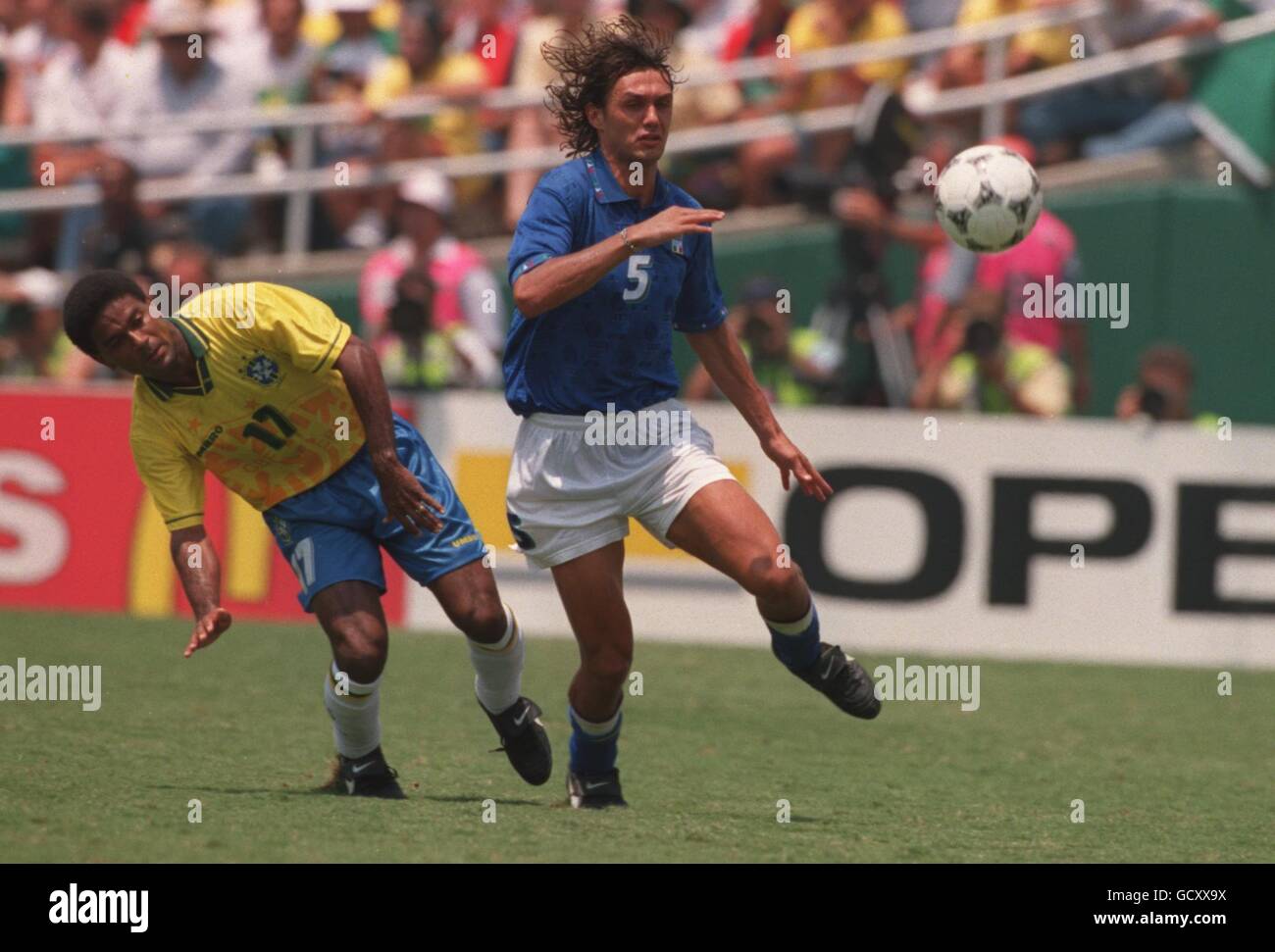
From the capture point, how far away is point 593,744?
22.7ft

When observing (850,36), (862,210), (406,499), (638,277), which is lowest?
(406,499)

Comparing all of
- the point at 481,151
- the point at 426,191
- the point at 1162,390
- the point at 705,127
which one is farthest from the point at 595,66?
the point at 481,151

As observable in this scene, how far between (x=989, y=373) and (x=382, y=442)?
6154mm

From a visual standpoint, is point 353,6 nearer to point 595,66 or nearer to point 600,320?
point 595,66

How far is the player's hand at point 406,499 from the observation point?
653 centimetres

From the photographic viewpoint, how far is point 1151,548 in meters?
11.3

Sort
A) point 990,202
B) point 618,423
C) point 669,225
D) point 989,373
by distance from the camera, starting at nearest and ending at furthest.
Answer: point 669,225
point 618,423
point 990,202
point 989,373

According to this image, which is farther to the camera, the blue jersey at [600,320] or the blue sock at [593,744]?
the blue sock at [593,744]

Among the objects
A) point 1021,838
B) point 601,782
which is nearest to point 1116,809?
point 1021,838

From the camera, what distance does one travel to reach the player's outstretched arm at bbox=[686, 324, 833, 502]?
684cm

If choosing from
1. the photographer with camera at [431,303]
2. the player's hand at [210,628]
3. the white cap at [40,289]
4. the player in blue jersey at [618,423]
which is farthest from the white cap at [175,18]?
the player's hand at [210,628]

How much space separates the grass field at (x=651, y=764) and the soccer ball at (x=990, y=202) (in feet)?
7.10

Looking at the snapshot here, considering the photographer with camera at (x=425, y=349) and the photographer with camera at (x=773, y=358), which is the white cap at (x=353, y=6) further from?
the photographer with camera at (x=773, y=358)

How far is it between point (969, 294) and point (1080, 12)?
2.52 meters
